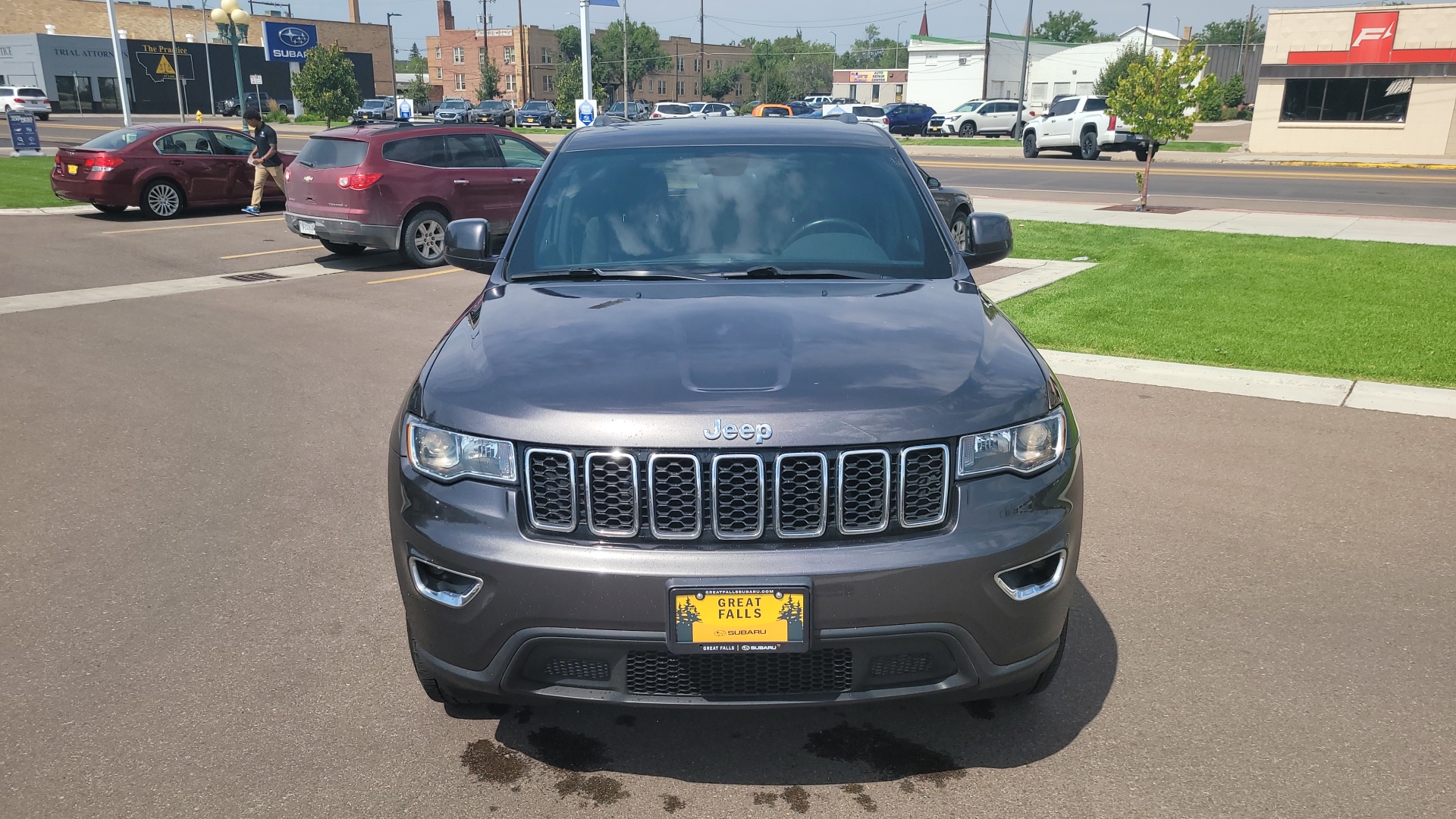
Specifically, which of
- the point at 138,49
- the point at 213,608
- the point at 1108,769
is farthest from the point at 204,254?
the point at 138,49

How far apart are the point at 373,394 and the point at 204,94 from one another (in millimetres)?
85590

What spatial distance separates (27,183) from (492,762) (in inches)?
978

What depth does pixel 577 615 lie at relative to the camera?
273 cm

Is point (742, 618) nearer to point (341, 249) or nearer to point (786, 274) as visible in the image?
point (786, 274)

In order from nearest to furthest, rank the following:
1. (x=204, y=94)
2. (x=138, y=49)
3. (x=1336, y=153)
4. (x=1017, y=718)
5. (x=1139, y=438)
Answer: (x=1017, y=718)
(x=1139, y=438)
(x=1336, y=153)
(x=138, y=49)
(x=204, y=94)

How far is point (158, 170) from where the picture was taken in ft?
59.1

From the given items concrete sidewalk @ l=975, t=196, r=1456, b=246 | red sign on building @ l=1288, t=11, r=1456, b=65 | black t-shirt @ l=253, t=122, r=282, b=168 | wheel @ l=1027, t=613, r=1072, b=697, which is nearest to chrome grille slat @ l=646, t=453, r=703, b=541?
wheel @ l=1027, t=613, r=1072, b=697

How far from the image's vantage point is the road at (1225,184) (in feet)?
66.0

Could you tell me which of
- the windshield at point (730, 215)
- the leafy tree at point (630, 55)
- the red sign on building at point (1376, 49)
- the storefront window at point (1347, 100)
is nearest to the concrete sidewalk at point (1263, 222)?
the windshield at point (730, 215)

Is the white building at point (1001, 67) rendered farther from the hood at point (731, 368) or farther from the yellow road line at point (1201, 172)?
the hood at point (731, 368)

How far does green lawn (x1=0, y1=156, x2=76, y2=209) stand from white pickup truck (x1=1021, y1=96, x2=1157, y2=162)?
27267 millimetres

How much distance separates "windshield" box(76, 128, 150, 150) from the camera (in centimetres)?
1784

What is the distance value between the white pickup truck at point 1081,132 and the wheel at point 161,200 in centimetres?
2545

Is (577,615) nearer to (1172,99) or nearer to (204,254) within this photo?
(204,254)
